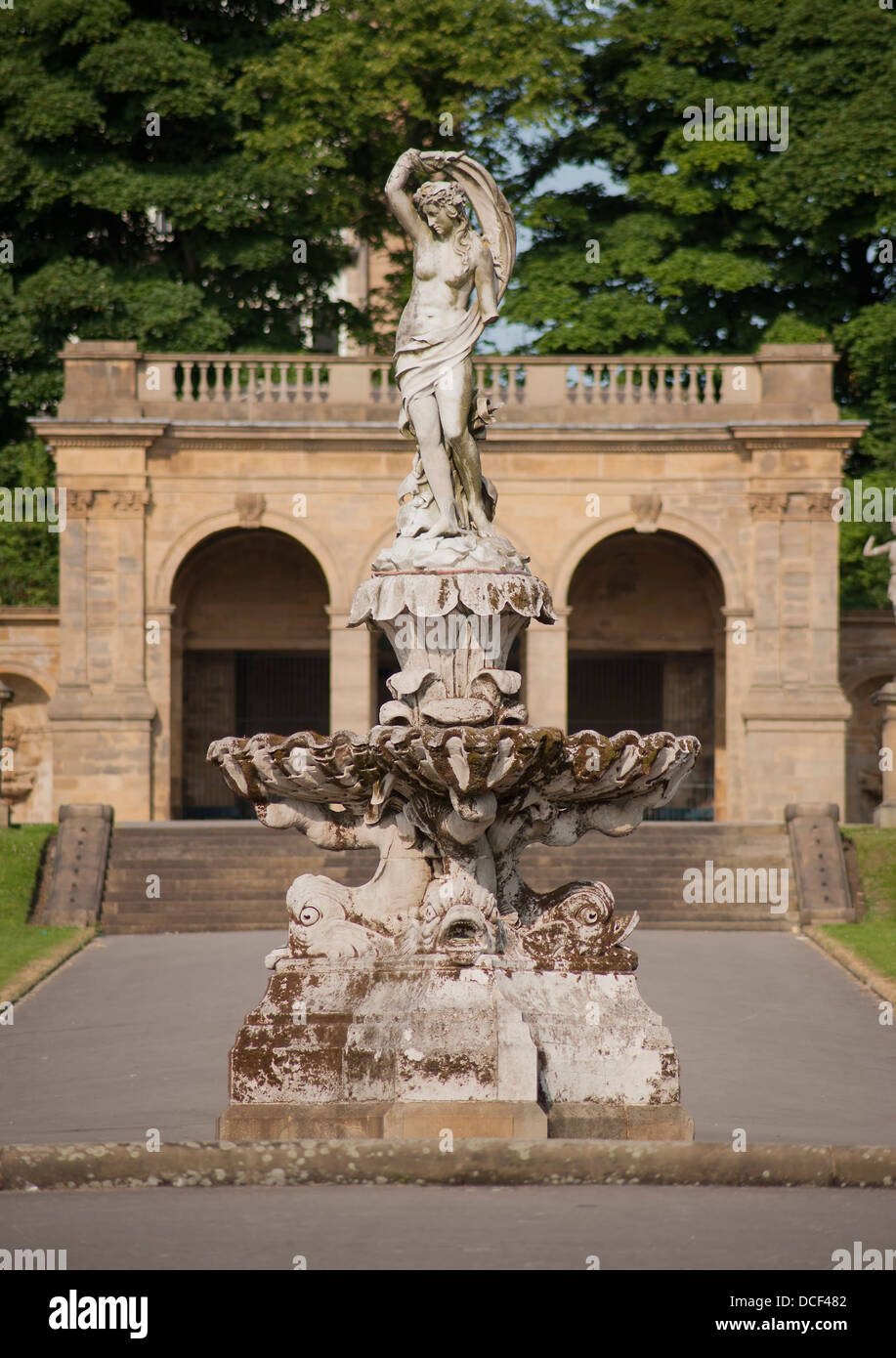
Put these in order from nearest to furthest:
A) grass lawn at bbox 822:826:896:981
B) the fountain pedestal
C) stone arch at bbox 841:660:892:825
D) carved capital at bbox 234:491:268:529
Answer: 1. the fountain pedestal
2. grass lawn at bbox 822:826:896:981
3. carved capital at bbox 234:491:268:529
4. stone arch at bbox 841:660:892:825

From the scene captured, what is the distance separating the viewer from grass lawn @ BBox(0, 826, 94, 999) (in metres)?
18.3

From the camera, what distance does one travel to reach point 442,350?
1153cm

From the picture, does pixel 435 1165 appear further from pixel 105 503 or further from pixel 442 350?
pixel 105 503

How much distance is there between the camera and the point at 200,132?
3603 cm

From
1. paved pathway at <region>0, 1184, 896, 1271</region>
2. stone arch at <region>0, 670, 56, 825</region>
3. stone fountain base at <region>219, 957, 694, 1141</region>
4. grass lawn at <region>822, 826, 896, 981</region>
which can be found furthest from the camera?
stone arch at <region>0, 670, 56, 825</region>

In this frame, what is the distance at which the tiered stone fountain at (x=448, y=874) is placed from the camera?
996 cm

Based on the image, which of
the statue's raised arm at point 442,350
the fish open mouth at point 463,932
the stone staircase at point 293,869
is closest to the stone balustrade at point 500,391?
the stone staircase at point 293,869

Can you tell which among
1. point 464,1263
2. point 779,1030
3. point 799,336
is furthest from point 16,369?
point 464,1263

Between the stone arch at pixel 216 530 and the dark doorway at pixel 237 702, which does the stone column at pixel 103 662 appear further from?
the dark doorway at pixel 237 702

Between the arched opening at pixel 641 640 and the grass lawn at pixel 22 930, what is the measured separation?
463 inches

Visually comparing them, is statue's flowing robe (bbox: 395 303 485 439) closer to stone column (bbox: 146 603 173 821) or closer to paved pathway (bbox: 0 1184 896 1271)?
paved pathway (bbox: 0 1184 896 1271)

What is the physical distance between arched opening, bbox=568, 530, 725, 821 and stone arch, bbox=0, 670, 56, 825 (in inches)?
339

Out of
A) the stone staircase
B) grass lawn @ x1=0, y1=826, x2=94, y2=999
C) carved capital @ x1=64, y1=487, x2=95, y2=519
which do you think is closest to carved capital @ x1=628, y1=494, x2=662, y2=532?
the stone staircase

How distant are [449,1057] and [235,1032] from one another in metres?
5.45
